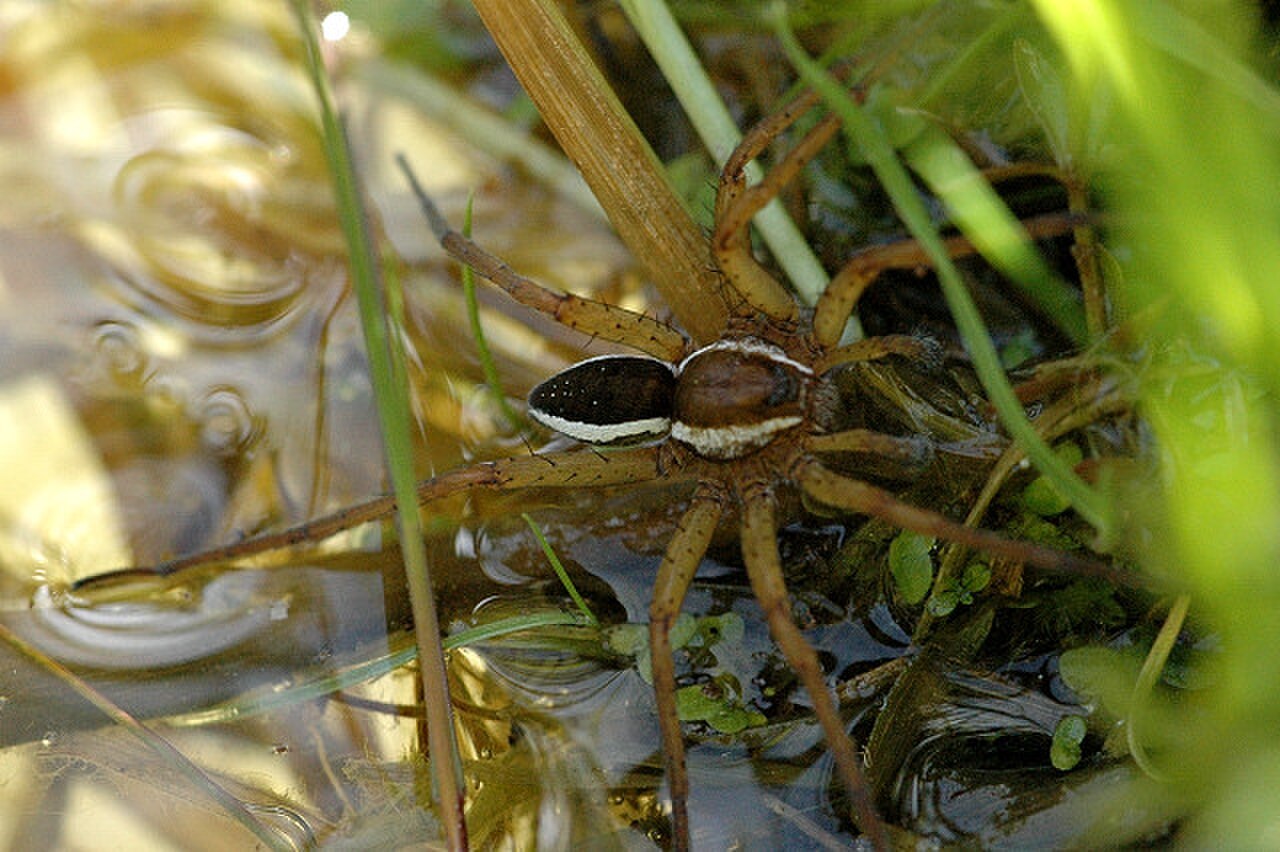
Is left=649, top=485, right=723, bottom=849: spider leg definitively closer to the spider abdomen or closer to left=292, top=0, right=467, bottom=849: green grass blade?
the spider abdomen

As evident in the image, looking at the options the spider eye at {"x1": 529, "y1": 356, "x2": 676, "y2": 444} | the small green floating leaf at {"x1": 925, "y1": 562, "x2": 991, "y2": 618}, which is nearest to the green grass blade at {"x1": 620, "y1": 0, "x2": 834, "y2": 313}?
the spider eye at {"x1": 529, "y1": 356, "x2": 676, "y2": 444}

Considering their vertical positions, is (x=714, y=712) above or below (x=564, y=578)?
below

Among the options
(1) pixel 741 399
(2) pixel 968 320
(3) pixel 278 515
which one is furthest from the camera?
(3) pixel 278 515

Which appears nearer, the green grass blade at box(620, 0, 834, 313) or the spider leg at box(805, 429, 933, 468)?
the spider leg at box(805, 429, 933, 468)

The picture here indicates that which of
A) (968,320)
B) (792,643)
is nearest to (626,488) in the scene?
(792,643)

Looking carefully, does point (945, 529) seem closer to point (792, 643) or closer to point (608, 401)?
point (792, 643)

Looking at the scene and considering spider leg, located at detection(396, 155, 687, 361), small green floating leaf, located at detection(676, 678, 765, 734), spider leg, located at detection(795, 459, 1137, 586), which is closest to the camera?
spider leg, located at detection(795, 459, 1137, 586)

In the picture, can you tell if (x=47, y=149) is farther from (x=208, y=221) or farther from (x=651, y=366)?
(x=651, y=366)
